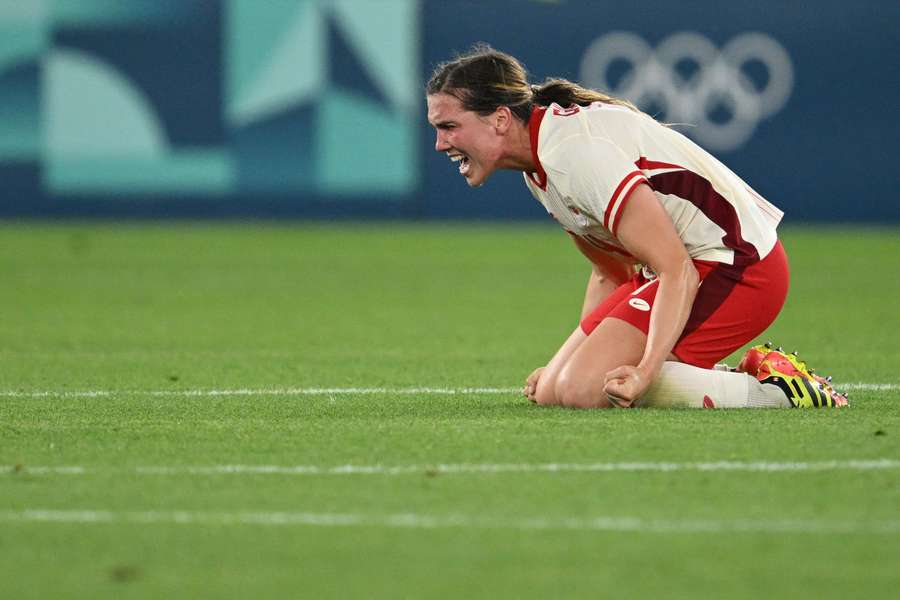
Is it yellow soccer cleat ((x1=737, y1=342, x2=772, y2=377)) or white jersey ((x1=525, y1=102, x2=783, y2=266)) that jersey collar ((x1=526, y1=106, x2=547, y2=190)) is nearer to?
white jersey ((x1=525, y1=102, x2=783, y2=266))

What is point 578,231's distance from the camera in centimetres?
615

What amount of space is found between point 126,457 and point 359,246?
12.2 meters

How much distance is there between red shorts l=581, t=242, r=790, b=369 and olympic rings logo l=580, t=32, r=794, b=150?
43.0 feet

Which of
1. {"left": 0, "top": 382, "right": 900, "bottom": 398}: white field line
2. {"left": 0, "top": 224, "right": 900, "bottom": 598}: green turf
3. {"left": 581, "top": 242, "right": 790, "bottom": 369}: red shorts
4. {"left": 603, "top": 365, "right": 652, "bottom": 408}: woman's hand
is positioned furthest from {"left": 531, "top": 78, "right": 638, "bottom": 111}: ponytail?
{"left": 0, "top": 382, "right": 900, "bottom": 398}: white field line

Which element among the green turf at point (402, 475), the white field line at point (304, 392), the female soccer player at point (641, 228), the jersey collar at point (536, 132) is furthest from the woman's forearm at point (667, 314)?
the white field line at point (304, 392)

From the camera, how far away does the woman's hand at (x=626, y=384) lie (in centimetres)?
577

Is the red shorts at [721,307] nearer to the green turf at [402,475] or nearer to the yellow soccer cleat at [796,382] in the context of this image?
the yellow soccer cleat at [796,382]

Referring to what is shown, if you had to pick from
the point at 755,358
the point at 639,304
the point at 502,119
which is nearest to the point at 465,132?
the point at 502,119

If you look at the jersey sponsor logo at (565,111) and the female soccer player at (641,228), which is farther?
the jersey sponsor logo at (565,111)

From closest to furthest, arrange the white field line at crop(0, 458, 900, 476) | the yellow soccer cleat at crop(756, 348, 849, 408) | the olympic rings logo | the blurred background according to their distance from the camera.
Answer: the white field line at crop(0, 458, 900, 476)
the yellow soccer cleat at crop(756, 348, 849, 408)
the olympic rings logo
the blurred background

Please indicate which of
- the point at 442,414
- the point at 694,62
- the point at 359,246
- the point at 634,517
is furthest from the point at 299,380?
the point at 694,62

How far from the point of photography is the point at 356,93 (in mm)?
19500

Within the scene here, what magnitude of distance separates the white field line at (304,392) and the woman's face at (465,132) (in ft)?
3.72

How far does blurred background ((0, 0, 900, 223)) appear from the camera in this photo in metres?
19.4
